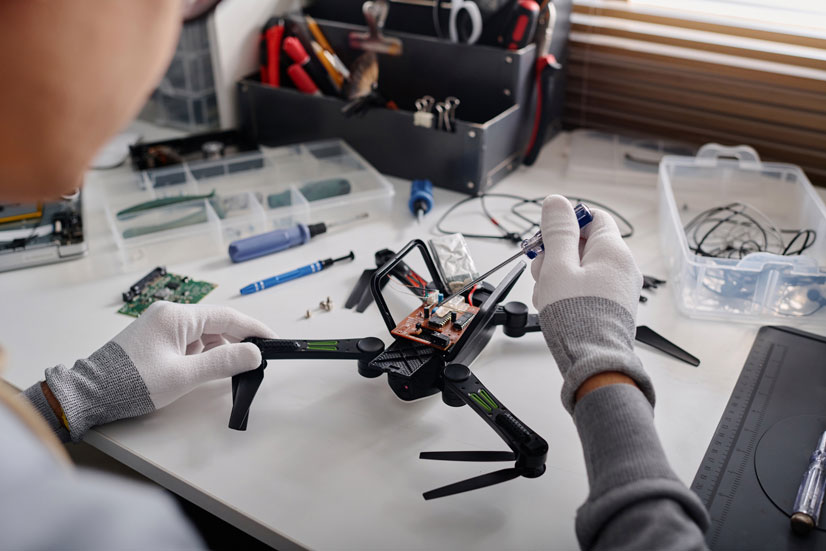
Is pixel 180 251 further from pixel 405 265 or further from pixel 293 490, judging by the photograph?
pixel 293 490

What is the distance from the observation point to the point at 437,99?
1481 mm

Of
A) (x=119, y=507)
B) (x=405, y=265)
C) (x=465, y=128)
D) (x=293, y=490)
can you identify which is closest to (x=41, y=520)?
(x=119, y=507)

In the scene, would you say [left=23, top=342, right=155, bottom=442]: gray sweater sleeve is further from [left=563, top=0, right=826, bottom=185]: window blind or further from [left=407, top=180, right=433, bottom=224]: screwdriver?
[left=563, top=0, right=826, bottom=185]: window blind

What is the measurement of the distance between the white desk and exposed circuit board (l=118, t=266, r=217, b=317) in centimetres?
2

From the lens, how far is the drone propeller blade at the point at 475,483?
730 mm

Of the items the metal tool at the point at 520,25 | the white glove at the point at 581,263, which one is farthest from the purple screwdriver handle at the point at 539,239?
the metal tool at the point at 520,25

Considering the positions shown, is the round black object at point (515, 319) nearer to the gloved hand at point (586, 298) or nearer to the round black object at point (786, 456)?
the gloved hand at point (586, 298)

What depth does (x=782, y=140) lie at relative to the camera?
4.66 feet

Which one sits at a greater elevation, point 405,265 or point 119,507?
point 119,507

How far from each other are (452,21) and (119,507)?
47.8 inches

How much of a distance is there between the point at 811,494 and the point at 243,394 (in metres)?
0.65

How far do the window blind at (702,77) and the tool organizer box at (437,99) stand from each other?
108 mm

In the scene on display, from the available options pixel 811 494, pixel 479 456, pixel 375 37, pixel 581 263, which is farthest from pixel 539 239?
pixel 375 37

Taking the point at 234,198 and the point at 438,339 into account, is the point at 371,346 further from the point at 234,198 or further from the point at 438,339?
the point at 234,198
